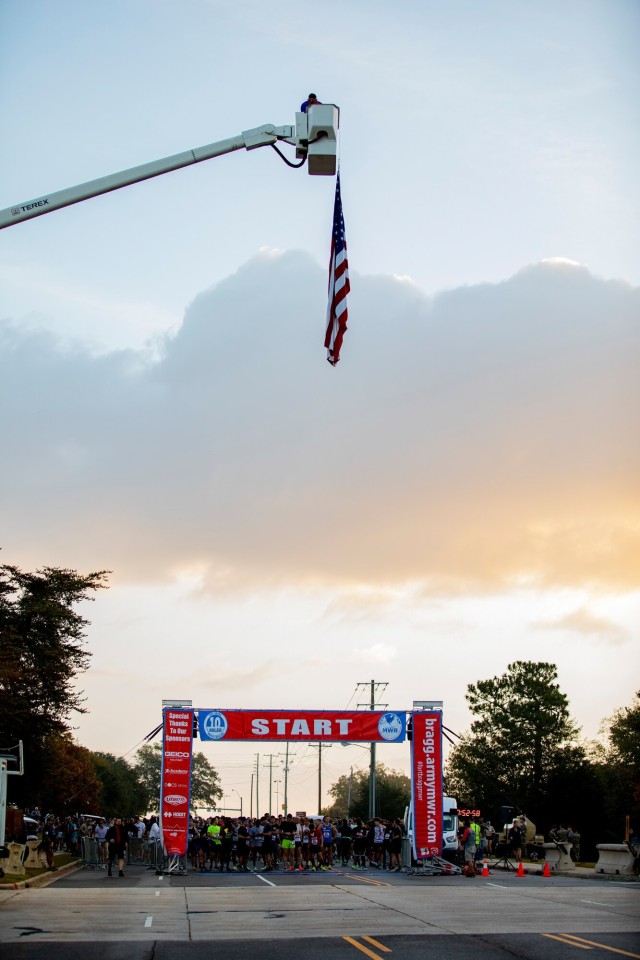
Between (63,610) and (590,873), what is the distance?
3581 cm

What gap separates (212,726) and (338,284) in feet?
76.9

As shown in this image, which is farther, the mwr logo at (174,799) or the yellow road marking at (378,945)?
the mwr logo at (174,799)

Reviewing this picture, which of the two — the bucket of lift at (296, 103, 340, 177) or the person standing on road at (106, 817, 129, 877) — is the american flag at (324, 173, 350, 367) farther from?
the person standing on road at (106, 817, 129, 877)

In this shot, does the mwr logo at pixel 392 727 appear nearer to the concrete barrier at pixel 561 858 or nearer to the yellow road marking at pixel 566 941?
the concrete barrier at pixel 561 858

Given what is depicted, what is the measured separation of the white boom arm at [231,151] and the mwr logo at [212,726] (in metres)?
25.4

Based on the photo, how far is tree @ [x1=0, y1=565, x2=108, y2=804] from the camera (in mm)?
59500

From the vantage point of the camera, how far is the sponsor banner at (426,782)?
33000 mm

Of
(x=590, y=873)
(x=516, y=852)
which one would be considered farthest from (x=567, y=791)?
(x=590, y=873)

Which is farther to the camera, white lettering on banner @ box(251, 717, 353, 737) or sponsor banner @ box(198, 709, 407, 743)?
white lettering on banner @ box(251, 717, 353, 737)

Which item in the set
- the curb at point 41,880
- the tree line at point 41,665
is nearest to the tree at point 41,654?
the tree line at point 41,665

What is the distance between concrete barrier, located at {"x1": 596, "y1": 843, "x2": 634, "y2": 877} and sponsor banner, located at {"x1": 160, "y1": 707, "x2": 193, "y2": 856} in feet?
44.6

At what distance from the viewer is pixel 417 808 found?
32906 mm

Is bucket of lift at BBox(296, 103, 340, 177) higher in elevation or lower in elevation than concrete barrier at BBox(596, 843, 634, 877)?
higher

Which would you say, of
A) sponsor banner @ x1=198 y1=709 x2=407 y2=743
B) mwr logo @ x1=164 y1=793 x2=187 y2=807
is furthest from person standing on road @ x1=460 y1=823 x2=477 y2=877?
mwr logo @ x1=164 y1=793 x2=187 y2=807
